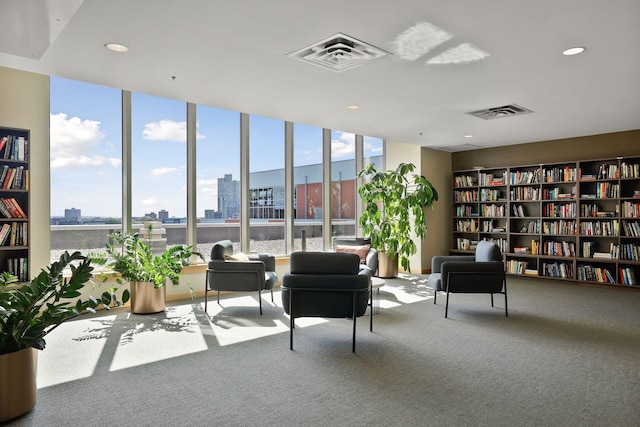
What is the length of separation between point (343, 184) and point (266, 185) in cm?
Answer: 188

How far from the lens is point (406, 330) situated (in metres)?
4.83

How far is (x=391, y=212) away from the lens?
27.1 ft

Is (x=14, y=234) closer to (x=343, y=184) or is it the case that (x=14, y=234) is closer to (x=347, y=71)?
(x=347, y=71)

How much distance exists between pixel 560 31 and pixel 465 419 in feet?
9.93

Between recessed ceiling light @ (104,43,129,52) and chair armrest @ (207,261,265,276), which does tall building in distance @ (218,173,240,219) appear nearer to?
chair armrest @ (207,261,265,276)

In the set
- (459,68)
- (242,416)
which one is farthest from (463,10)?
(242,416)

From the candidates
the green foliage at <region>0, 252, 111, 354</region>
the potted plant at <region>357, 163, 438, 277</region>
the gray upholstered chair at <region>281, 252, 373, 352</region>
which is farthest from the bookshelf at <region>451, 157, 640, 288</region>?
the green foliage at <region>0, 252, 111, 354</region>

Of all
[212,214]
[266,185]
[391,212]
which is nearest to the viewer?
[212,214]

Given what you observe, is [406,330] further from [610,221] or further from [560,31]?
[610,221]

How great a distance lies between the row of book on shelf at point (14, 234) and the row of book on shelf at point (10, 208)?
3.6 inches

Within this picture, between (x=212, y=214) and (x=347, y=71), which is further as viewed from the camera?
(x=212, y=214)

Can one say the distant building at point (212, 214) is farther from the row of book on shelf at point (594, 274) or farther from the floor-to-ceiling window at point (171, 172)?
the row of book on shelf at point (594, 274)

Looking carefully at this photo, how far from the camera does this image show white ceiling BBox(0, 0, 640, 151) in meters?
A: 3.14

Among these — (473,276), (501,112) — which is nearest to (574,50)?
(501,112)
